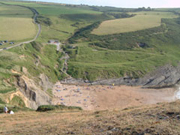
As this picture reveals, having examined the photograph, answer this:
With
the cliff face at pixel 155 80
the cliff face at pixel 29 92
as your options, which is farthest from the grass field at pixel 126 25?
the cliff face at pixel 29 92

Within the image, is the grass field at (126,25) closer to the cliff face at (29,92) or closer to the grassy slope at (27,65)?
the grassy slope at (27,65)

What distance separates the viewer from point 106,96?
6166cm

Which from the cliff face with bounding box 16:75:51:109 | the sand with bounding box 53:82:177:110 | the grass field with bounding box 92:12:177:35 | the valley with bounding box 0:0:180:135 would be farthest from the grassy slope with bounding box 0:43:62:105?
the grass field with bounding box 92:12:177:35

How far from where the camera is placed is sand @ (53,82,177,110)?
56.2m

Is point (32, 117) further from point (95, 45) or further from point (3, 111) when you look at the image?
point (95, 45)

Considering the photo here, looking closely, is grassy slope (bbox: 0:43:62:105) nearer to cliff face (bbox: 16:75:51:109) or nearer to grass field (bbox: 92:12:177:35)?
cliff face (bbox: 16:75:51:109)

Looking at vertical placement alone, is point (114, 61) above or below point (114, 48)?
below

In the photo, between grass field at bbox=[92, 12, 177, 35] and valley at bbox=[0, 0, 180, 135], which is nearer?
valley at bbox=[0, 0, 180, 135]

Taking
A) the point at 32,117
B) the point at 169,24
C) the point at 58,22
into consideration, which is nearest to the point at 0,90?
the point at 32,117

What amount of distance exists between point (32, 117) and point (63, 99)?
2840cm

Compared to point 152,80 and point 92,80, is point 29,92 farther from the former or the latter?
point 152,80

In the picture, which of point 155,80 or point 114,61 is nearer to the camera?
point 155,80

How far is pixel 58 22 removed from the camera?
153 m

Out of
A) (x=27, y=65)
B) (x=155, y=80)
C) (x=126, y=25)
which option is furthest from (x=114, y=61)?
(x=126, y=25)
